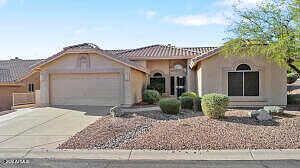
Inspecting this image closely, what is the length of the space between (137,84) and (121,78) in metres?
2.13

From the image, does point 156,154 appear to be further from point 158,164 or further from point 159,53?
point 159,53

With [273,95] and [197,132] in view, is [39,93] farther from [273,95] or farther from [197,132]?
[273,95]

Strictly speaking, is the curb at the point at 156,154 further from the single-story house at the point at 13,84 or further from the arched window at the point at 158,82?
the single-story house at the point at 13,84

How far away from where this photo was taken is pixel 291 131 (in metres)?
6.98

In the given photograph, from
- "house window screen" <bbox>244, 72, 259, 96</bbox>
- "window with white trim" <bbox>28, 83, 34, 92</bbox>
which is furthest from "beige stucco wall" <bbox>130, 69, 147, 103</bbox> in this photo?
"window with white trim" <bbox>28, 83, 34, 92</bbox>

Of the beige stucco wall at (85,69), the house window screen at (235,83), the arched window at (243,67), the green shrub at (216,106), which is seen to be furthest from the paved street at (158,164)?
the arched window at (243,67)

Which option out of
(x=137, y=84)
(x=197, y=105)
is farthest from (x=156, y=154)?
(x=137, y=84)

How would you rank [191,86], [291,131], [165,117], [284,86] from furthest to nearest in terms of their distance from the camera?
[191,86] → [284,86] → [165,117] → [291,131]

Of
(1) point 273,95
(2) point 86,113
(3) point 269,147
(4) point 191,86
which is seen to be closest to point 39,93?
(2) point 86,113

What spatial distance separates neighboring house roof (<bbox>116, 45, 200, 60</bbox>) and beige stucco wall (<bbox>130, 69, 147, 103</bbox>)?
1821 millimetres

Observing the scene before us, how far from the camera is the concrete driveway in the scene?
21.3 feet

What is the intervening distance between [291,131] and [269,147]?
185cm

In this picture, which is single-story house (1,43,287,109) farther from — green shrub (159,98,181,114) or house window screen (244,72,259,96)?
green shrub (159,98,181,114)

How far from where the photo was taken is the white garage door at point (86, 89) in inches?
511
